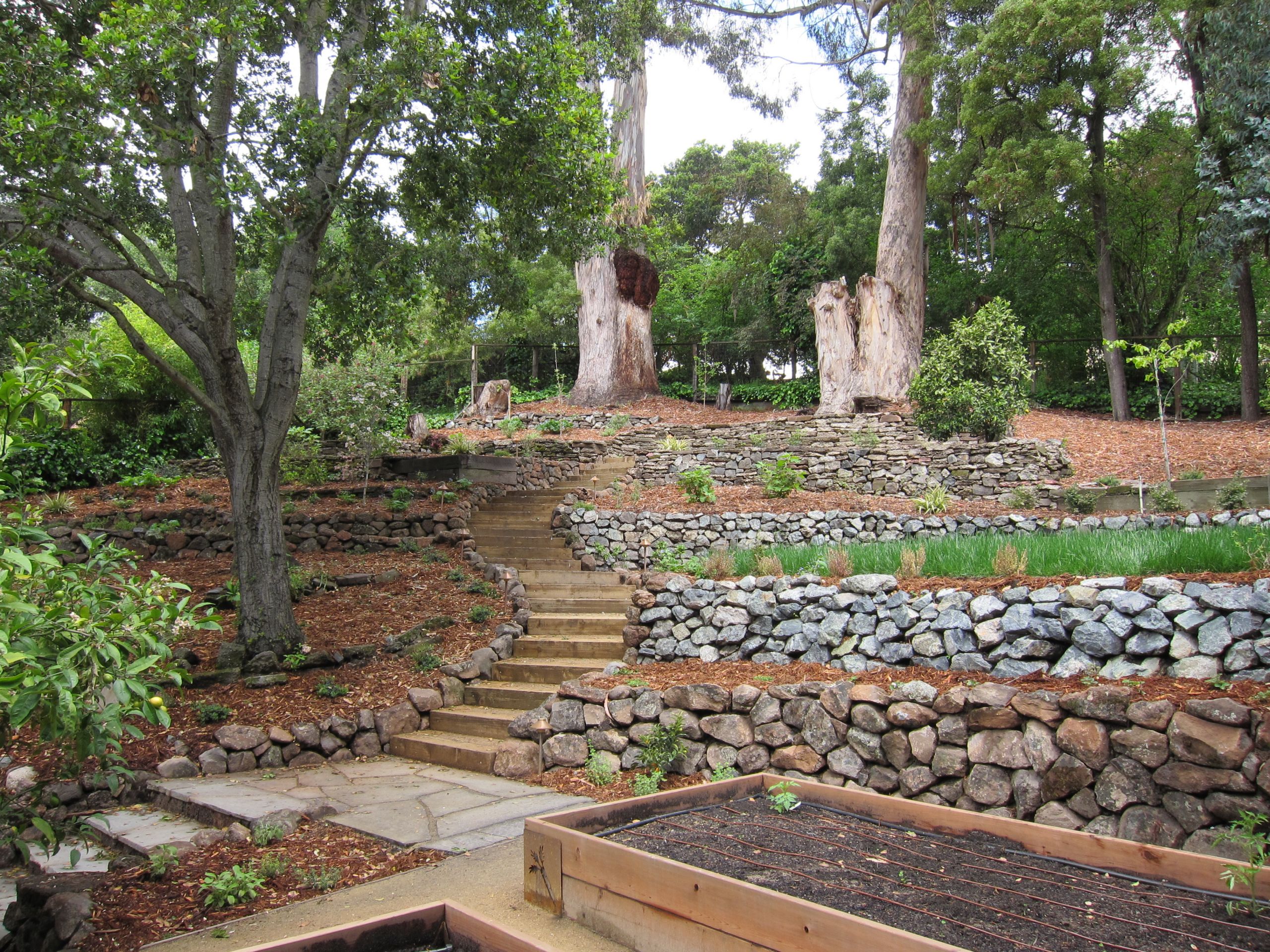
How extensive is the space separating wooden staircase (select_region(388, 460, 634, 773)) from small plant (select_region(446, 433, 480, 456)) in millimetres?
2550

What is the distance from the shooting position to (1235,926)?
2.29 metres

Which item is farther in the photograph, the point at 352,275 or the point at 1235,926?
the point at 352,275

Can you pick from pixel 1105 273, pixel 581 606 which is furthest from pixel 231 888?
pixel 1105 273

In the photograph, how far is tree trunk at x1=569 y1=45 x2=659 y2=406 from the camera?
18.3 meters

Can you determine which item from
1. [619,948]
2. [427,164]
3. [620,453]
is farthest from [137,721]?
[620,453]

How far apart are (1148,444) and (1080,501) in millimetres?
4909

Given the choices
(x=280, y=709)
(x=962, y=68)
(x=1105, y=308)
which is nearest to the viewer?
(x=280, y=709)

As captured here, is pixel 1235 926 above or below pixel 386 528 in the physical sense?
below

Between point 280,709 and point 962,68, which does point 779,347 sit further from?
point 280,709

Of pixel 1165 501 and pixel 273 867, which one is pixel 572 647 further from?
pixel 1165 501

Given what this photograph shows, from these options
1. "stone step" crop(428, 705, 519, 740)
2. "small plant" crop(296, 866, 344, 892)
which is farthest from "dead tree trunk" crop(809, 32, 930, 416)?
"small plant" crop(296, 866, 344, 892)

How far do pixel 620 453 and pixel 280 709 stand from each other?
8.96 m

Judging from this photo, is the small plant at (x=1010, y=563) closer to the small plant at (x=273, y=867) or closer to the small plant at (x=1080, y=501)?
the small plant at (x=1080, y=501)

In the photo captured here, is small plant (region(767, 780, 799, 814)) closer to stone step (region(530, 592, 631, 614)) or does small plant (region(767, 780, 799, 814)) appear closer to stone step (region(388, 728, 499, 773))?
stone step (region(388, 728, 499, 773))
